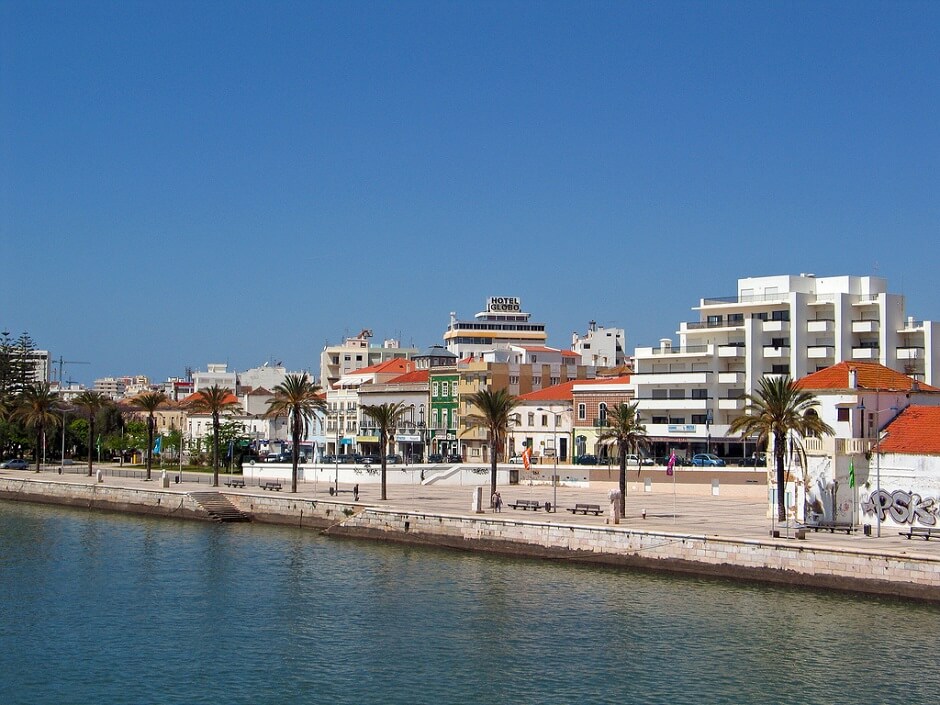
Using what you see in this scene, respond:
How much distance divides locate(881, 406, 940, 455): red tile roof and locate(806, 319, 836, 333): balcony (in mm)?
34206

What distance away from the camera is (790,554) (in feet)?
142

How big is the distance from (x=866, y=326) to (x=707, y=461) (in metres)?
15.8

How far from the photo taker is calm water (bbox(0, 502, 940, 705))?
31.1 metres

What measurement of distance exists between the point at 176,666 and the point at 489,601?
39.5ft

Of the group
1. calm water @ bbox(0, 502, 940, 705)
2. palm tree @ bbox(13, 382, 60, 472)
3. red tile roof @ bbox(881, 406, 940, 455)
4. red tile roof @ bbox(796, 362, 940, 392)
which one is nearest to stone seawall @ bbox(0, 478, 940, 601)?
calm water @ bbox(0, 502, 940, 705)

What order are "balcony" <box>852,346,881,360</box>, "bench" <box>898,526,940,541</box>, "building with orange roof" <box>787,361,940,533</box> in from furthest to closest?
"balcony" <box>852,346,881,360</box>, "building with orange roof" <box>787,361,940,533</box>, "bench" <box>898,526,940,541</box>

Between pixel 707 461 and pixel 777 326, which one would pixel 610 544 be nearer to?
pixel 707 461

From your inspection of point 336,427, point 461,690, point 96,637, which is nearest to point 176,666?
point 96,637

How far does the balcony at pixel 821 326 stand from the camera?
280ft

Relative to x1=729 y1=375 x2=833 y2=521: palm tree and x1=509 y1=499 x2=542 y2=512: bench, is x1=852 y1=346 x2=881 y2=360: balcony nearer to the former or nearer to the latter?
x1=509 y1=499 x2=542 y2=512: bench

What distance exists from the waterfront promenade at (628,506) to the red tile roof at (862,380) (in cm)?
619

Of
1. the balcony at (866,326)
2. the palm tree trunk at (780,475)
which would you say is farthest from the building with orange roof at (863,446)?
the balcony at (866,326)

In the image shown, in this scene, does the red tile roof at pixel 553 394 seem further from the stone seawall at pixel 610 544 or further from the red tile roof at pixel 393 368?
the stone seawall at pixel 610 544

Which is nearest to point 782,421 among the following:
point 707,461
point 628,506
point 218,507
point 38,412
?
point 628,506
